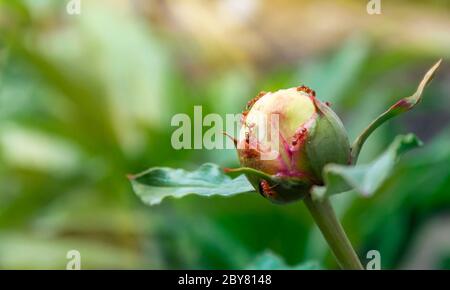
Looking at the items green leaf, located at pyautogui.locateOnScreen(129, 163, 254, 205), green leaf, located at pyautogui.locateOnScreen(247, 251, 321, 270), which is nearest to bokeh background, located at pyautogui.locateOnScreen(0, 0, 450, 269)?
green leaf, located at pyautogui.locateOnScreen(247, 251, 321, 270)

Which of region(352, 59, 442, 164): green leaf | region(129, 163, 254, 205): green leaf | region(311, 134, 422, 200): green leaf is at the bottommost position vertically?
region(311, 134, 422, 200): green leaf

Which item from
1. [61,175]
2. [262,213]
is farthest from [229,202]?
[61,175]

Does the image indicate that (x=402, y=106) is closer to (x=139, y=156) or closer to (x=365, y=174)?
(x=365, y=174)

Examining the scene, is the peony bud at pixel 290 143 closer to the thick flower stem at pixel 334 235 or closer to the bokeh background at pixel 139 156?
the thick flower stem at pixel 334 235

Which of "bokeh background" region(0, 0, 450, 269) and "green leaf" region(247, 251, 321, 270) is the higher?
"bokeh background" region(0, 0, 450, 269)

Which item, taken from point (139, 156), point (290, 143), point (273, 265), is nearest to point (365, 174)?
point (290, 143)

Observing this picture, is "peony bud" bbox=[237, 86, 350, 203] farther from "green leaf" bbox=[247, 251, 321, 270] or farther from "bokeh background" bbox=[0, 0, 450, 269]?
"bokeh background" bbox=[0, 0, 450, 269]
